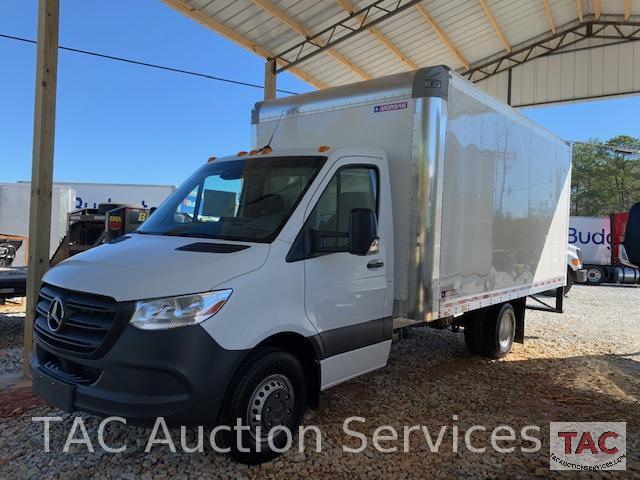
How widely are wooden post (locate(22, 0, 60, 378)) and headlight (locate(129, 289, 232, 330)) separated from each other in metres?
2.87

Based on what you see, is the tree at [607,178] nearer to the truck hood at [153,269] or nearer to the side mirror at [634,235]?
the side mirror at [634,235]

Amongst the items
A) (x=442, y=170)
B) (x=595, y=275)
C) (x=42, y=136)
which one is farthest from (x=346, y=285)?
(x=595, y=275)

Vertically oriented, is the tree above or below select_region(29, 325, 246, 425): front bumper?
above

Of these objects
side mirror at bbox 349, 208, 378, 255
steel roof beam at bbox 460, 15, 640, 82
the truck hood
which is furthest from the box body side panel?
steel roof beam at bbox 460, 15, 640, 82

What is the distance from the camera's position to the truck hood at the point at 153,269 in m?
2.98

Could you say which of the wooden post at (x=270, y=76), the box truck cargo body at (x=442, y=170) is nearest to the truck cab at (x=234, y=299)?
the box truck cargo body at (x=442, y=170)

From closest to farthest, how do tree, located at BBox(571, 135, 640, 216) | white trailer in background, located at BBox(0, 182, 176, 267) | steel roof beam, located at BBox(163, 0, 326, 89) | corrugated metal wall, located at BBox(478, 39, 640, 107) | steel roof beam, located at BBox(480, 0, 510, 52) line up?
1. steel roof beam, located at BBox(163, 0, 326, 89)
2. steel roof beam, located at BBox(480, 0, 510, 52)
3. corrugated metal wall, located at BBox(478, 39, 640, 107)
4. white trailer in background, located at BBox(0, 182, 176, 267)
5. tree, located at BBox(571, 135, 640, 216)

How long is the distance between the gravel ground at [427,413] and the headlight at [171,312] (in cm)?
117

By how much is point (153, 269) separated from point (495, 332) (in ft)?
16.0

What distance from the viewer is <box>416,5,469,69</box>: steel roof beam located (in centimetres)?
1196

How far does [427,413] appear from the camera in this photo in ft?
15.1

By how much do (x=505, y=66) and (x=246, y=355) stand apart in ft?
55.2

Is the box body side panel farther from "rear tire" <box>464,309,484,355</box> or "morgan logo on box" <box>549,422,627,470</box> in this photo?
"morgan logo on box" <box>549,422,627,470</box>

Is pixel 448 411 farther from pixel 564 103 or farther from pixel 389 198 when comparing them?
pixel 564 103
